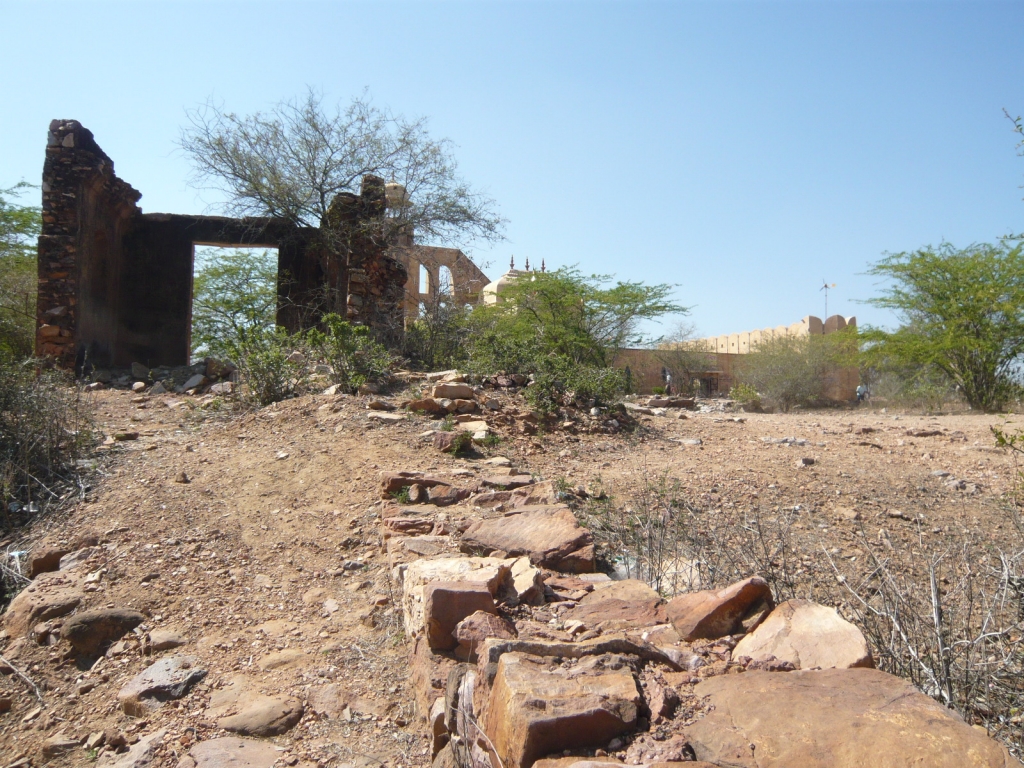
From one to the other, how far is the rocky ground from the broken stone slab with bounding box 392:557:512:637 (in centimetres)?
4

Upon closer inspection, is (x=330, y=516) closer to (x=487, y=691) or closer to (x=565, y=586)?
(x=565, y=586)

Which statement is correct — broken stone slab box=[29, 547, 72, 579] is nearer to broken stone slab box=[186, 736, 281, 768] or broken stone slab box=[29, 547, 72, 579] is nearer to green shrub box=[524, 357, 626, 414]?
broken stone slab box=[186, 736, 281, 768]

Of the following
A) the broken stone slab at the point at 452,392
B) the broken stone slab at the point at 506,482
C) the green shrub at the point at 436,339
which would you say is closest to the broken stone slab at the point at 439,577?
the broken stone slab at the point at 506,482

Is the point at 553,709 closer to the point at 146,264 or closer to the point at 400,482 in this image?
the point at 400,482

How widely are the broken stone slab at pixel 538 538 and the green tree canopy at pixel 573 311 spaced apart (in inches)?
389

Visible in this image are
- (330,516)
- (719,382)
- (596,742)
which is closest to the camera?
(596,742)

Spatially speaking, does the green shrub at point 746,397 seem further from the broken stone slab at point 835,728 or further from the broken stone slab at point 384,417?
the broken stone slab at point 835,728

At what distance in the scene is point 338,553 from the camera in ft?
13.5

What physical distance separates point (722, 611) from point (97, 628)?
292 centimetres

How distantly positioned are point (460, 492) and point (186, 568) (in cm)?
161

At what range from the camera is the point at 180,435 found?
6691 millimetres

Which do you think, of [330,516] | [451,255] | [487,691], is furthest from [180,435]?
[451,255]

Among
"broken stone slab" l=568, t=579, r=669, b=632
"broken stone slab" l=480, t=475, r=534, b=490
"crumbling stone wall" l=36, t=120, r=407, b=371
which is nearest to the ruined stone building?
"crumbling stone wall" l=36, t=120, r=407, b=371

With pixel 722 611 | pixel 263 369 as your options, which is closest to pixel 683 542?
pixel 722 611
